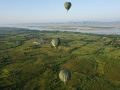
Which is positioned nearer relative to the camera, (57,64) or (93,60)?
(57,64)

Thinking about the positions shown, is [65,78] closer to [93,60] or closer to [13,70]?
[13,70]

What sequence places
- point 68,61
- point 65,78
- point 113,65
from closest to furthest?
point 65,78 < point 113,65 < point 68,61

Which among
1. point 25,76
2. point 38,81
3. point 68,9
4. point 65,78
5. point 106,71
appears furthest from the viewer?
point 106,71

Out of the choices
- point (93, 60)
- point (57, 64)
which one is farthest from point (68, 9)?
point (93, 60)

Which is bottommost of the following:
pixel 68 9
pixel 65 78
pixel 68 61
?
pixel 68 61

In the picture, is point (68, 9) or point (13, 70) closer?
point (68, 9)

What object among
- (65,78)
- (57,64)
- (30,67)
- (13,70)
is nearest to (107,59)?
(57,64)

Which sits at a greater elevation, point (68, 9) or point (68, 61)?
point (68, 9)

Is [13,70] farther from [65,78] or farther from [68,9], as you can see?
[65,78]

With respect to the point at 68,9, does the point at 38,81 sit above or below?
below
